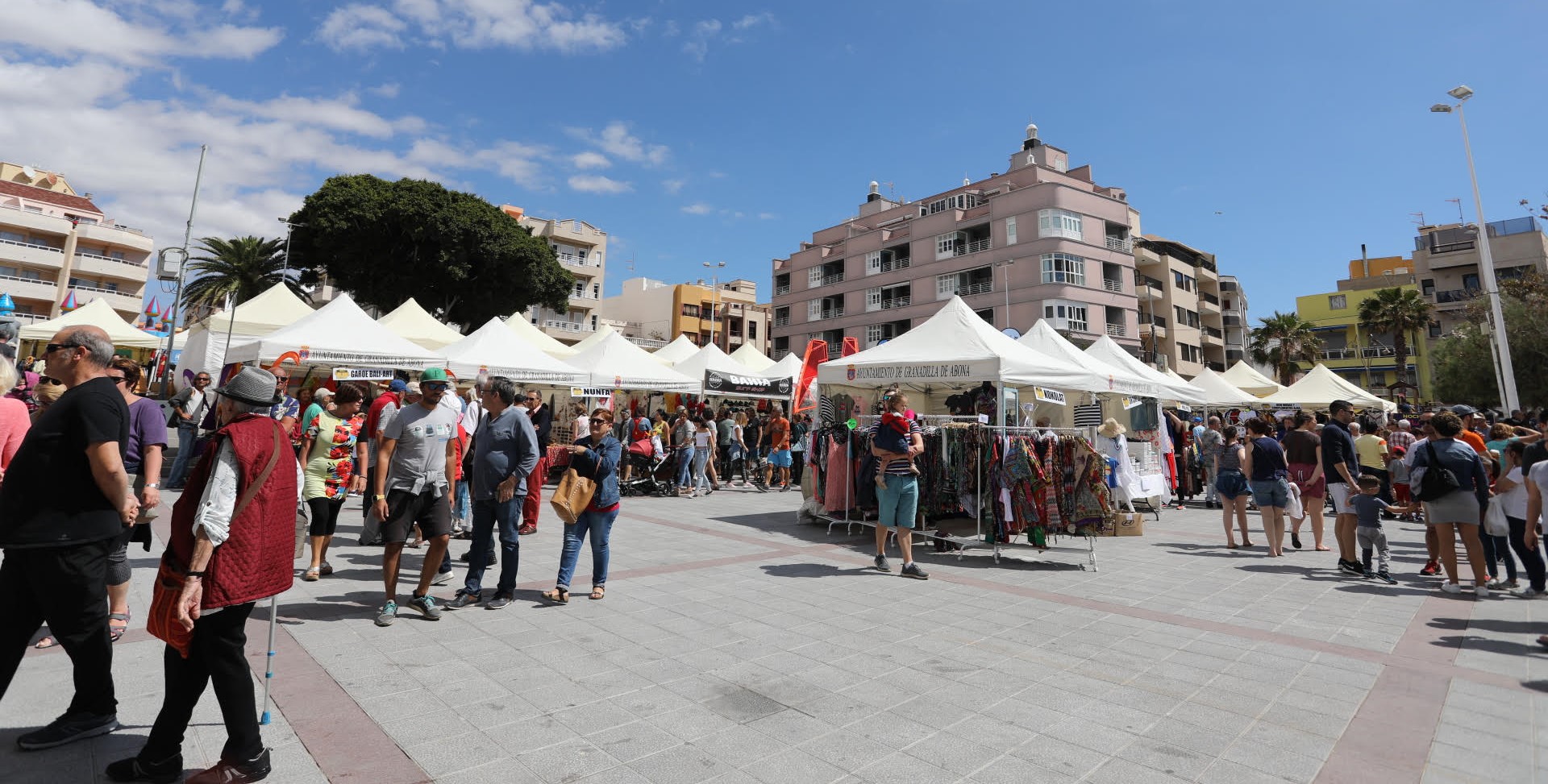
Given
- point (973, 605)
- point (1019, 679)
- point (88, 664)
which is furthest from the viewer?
point (973, 605)

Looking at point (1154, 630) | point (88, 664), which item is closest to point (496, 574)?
point (88, 664)

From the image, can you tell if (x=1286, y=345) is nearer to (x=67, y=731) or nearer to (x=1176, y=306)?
(x=1176, y=306)

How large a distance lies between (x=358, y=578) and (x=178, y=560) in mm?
4147

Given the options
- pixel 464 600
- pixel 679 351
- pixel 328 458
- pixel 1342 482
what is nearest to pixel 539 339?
pixel 679 351

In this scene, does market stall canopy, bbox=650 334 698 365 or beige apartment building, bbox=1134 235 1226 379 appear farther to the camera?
beige apartment building, bbox=1134 235 1226 379

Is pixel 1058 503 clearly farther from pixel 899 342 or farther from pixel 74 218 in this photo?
pixel 74 218

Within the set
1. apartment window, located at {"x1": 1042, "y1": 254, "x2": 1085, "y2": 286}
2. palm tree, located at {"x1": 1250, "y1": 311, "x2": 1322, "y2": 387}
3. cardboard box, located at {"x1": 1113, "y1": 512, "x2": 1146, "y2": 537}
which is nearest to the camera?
cardboard box, located at {"x1": 1113, "y1": 512, "x2": 1146, "y2": 537}

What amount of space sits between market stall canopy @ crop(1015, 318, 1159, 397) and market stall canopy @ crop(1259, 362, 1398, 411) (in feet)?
45.3

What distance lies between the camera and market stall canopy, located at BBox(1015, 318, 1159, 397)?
12.9 meters

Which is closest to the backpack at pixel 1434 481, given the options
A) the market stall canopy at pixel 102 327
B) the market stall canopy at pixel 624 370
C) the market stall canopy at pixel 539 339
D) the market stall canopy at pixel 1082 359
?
the market stall canopy at pixel 1082 359

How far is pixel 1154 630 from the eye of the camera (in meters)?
5.25

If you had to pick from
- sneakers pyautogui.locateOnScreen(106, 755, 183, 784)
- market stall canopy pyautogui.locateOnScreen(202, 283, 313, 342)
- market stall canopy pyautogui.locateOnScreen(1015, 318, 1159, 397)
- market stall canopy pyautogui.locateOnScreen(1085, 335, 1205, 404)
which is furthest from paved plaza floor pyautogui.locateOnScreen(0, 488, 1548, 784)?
market stall canopy pyautogui.locateOnScreen(202, 283, 313, 342)

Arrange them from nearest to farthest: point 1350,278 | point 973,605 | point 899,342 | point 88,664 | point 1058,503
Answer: point 88,664, point 973,605, point 1058,503, point 899,342, point 1350,278

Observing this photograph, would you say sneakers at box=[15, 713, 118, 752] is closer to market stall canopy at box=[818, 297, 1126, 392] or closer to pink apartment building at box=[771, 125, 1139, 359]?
market stall canopy at box=[818, 297, 1126, 392]
